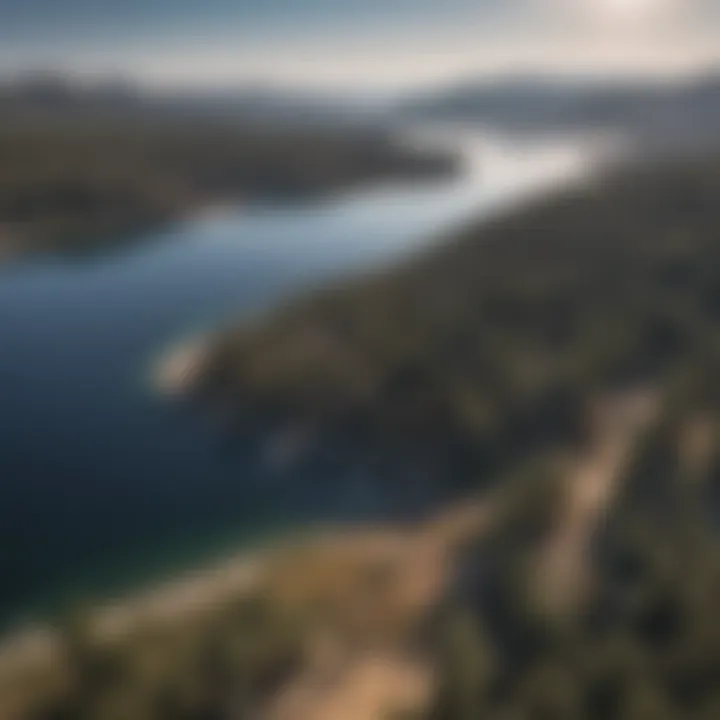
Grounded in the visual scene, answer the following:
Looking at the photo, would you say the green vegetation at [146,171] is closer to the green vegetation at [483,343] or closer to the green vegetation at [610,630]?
the green vegetation at [483,343]

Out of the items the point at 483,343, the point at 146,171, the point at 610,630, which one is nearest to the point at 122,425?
the point at 483,343

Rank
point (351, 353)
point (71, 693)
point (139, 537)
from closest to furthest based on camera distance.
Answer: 1. point (71, 693)
2. point (139, 537)
3. point (351, 353)

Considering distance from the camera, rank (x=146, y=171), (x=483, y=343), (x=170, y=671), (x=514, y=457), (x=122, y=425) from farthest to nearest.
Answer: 1. (x=146, y=171)
2. (x=483, y=343)
3. (x=122, y=425)
4. (x=514, y=457)
5. (x=170, y=671)

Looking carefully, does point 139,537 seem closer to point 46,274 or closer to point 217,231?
point 46,274

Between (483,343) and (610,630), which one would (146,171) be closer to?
(483,343)

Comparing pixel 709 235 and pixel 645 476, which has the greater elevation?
pixel 709 235

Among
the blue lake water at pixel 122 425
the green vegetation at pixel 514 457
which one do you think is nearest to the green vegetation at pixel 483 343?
the green vegetation at pixel 514 457

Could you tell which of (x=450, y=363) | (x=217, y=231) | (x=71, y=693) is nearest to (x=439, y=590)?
(x=71, y=693)

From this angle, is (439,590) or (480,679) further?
(439,590)
